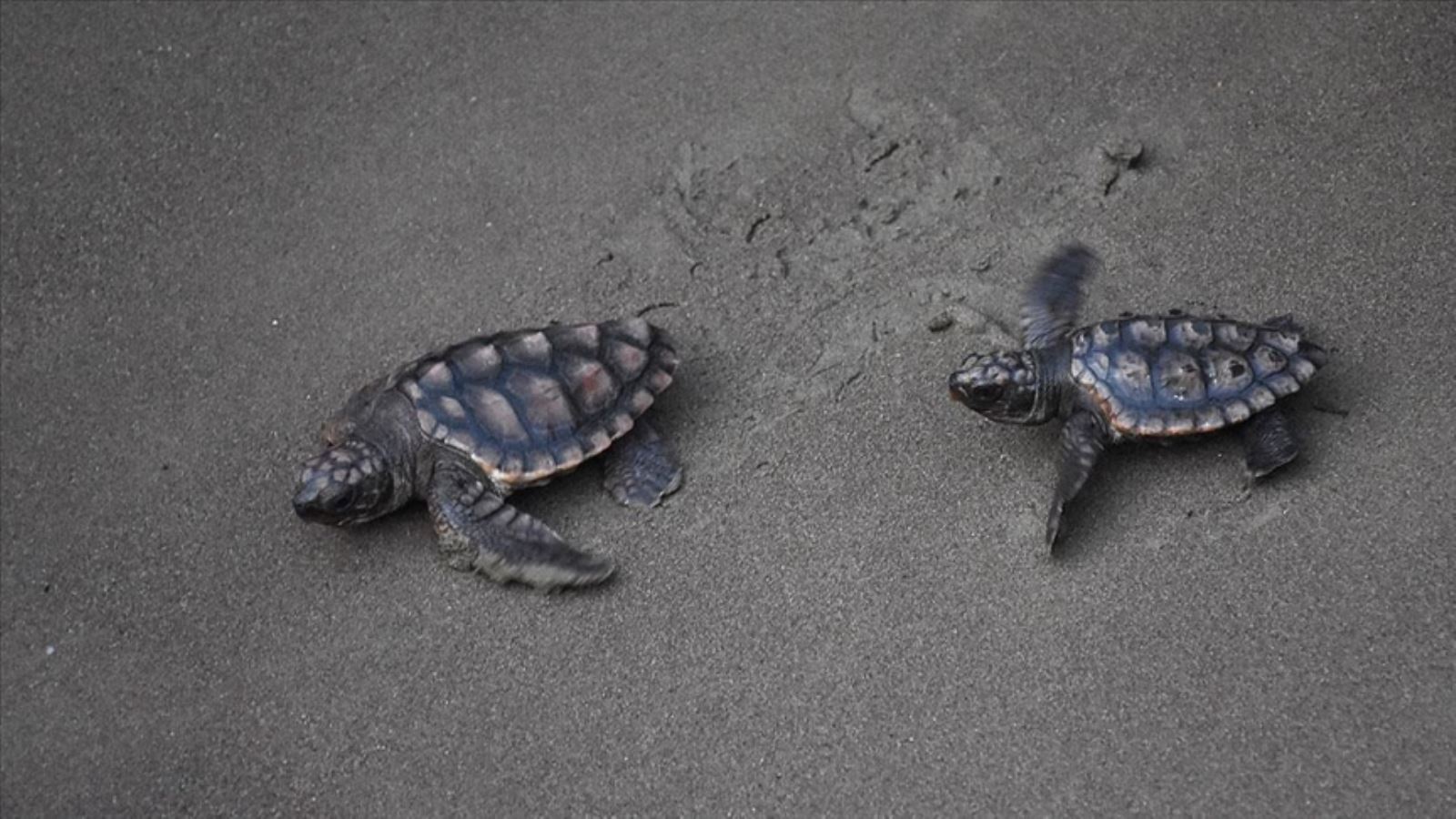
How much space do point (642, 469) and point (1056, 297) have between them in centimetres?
130

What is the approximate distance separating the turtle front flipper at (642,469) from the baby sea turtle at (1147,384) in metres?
0.83

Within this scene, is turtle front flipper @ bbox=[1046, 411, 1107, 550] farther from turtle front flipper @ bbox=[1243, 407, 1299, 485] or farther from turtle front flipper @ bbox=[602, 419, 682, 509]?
turtle front flipper @ bbox=[602, 419, 682, 509]

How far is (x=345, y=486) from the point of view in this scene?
4.00 meters

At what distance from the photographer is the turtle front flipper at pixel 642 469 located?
162 inches

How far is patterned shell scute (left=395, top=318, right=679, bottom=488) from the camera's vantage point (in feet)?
13.4

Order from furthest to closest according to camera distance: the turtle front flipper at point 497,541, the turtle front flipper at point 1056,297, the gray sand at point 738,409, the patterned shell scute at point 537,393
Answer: the turtle front flipper at point 1056,297 < the patterned shell scute at point 537,393 < the turtle front flipper at point 497,541 < the gray sand at point 738,409

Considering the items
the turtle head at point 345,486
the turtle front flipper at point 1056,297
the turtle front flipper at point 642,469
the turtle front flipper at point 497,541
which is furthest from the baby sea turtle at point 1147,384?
the turtle head at point 345,486

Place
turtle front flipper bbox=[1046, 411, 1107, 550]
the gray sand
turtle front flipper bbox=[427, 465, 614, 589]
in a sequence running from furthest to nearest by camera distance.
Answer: turtle front flipper bbox=[427, 465, 614, 589], turtle front flipper bbox=[1046, 411, 1107, 550], the gray sand

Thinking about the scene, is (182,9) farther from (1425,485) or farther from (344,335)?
(1425,485)

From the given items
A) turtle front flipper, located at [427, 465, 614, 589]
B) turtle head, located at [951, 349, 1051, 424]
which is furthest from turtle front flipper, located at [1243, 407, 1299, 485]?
turtle front flipper, located at [427, 465, 614, 589]

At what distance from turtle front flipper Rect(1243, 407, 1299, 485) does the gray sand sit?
89 mm

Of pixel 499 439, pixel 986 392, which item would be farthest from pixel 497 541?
pixel 986 392

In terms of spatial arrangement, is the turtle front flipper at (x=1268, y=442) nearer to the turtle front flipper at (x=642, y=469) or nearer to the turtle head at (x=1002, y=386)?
the turtle head at (x=1002, y=386)

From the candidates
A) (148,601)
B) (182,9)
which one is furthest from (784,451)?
(182,9)
